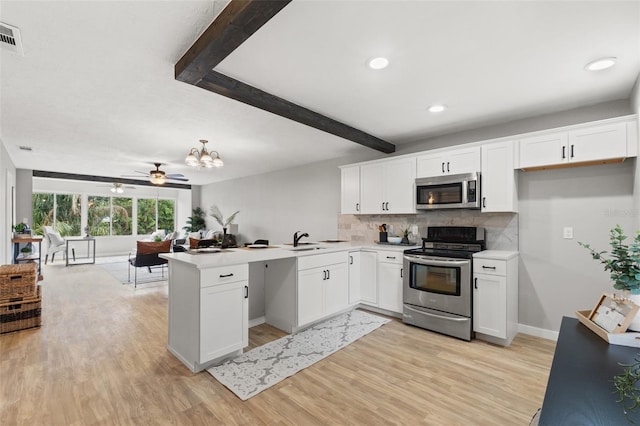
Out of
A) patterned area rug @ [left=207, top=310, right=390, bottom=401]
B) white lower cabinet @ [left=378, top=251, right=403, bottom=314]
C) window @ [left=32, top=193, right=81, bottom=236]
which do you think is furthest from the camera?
window @ [left=32, top=193, right=81, bottom=236]

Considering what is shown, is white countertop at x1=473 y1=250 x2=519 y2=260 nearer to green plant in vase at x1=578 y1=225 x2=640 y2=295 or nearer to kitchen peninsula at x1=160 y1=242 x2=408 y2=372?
kitchen peninsula at x1=160 y1=242 x2=408 y2=372

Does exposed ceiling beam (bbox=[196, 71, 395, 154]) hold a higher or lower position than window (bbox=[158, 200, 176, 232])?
higher

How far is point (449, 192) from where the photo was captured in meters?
3.62

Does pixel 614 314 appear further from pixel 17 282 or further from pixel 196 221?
pixel 196 221

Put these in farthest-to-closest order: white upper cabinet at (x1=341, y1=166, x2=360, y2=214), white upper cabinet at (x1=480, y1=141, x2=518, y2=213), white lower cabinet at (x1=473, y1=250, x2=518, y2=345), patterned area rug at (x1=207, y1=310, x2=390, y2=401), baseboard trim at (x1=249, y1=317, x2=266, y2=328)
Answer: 1. white upper cabinet at (x1=341, y1=166, x2=360, y2=214)
2. baseboard trim at (x1=249, y1=317, x2=266, y2=328)
3. white upper cabinet at (x1=480, y1=141, x2=518, y2=213)
4. white lower cabinet at (x1=473, y1=250, x2=518, y2=345)
5. patterned area rug at (x1=207, y1=310, x2=390, y2=401)

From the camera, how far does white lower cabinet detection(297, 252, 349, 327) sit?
133 inches

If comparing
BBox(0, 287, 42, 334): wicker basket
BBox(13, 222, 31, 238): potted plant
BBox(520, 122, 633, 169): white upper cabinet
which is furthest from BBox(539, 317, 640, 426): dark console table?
BBox(13, 222, 31, 238): potted plant

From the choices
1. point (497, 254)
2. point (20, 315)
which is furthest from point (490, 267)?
point (20, 315)

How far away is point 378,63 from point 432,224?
8.40ft

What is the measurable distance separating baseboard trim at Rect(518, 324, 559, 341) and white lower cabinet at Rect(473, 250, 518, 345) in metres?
0.23

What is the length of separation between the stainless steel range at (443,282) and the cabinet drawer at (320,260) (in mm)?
817

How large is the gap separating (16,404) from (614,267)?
3666 mm

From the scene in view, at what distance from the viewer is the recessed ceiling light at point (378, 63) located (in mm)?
2207

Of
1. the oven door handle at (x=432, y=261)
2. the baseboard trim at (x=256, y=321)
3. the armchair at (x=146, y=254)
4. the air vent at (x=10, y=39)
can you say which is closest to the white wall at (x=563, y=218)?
the oven door handle at (x=432, y=261)
